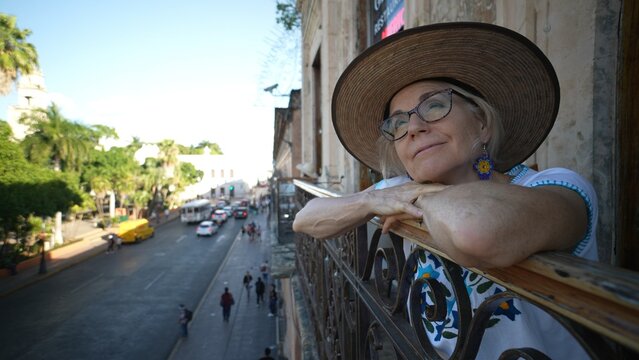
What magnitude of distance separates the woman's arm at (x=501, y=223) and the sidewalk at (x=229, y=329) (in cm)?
1249

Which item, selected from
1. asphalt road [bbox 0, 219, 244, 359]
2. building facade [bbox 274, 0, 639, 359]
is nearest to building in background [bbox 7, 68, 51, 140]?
asphalt road [bbox 0, 219, 244, 359]

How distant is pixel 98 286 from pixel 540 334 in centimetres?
2230

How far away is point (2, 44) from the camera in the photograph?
1806 cm

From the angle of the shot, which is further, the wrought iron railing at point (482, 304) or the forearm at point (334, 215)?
the forearm at point (334, 215)

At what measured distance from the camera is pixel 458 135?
4.52 feet

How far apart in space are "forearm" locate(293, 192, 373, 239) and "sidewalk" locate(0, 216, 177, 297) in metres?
22.4

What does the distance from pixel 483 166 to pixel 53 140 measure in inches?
1239

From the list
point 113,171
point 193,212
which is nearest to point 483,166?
point 113,171

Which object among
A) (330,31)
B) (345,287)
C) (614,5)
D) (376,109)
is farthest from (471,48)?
(330,31)

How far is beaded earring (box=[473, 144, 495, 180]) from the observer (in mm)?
1421

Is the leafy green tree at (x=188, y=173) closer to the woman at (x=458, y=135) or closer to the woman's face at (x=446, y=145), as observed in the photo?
the woman at (x=458, y=135)

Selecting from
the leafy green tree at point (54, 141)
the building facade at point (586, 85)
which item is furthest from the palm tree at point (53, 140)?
the building facade at point (586, 85)

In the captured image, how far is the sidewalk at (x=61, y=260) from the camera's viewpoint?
60.8 ft

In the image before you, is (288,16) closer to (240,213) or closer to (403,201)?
(403,201)
